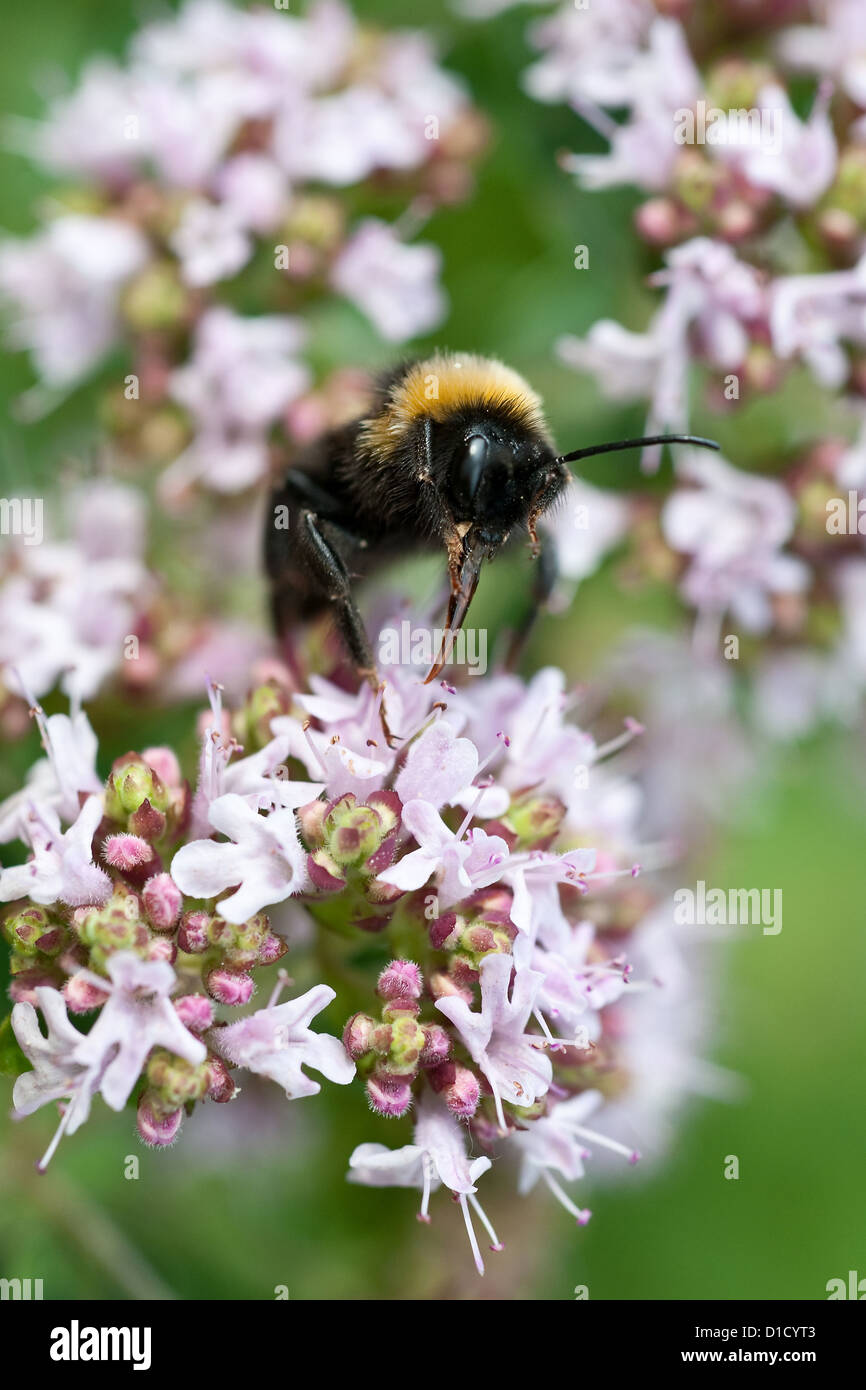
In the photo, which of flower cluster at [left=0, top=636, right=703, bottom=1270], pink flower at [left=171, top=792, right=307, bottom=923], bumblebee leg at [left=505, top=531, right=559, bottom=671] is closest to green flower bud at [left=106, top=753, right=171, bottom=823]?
flower cluster at [left=0, top=636, right=703, bottom=1270]

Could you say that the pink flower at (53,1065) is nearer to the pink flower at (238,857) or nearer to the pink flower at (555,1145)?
the pink flower at (238,857)

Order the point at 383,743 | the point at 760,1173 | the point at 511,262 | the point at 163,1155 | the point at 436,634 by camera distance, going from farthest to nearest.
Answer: the point at 760,1173
the point at 511,262
the point at 163,1155
the point at 436,634
the point at 383,743

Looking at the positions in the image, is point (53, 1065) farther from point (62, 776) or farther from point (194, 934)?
point (62, 776)

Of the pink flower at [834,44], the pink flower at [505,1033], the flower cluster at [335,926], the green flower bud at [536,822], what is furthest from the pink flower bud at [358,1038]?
the pink flower at [834,44]

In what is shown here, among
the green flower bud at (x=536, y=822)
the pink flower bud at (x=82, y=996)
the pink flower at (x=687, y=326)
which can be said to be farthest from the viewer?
the pink flower at (x=687, y=326)

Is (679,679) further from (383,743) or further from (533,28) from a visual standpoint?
(533,28)

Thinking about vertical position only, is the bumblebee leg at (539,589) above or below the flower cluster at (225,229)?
below

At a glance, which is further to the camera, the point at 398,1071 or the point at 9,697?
the point at 9,697

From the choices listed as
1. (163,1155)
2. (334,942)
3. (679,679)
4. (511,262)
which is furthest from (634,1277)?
Result: (511,262)
